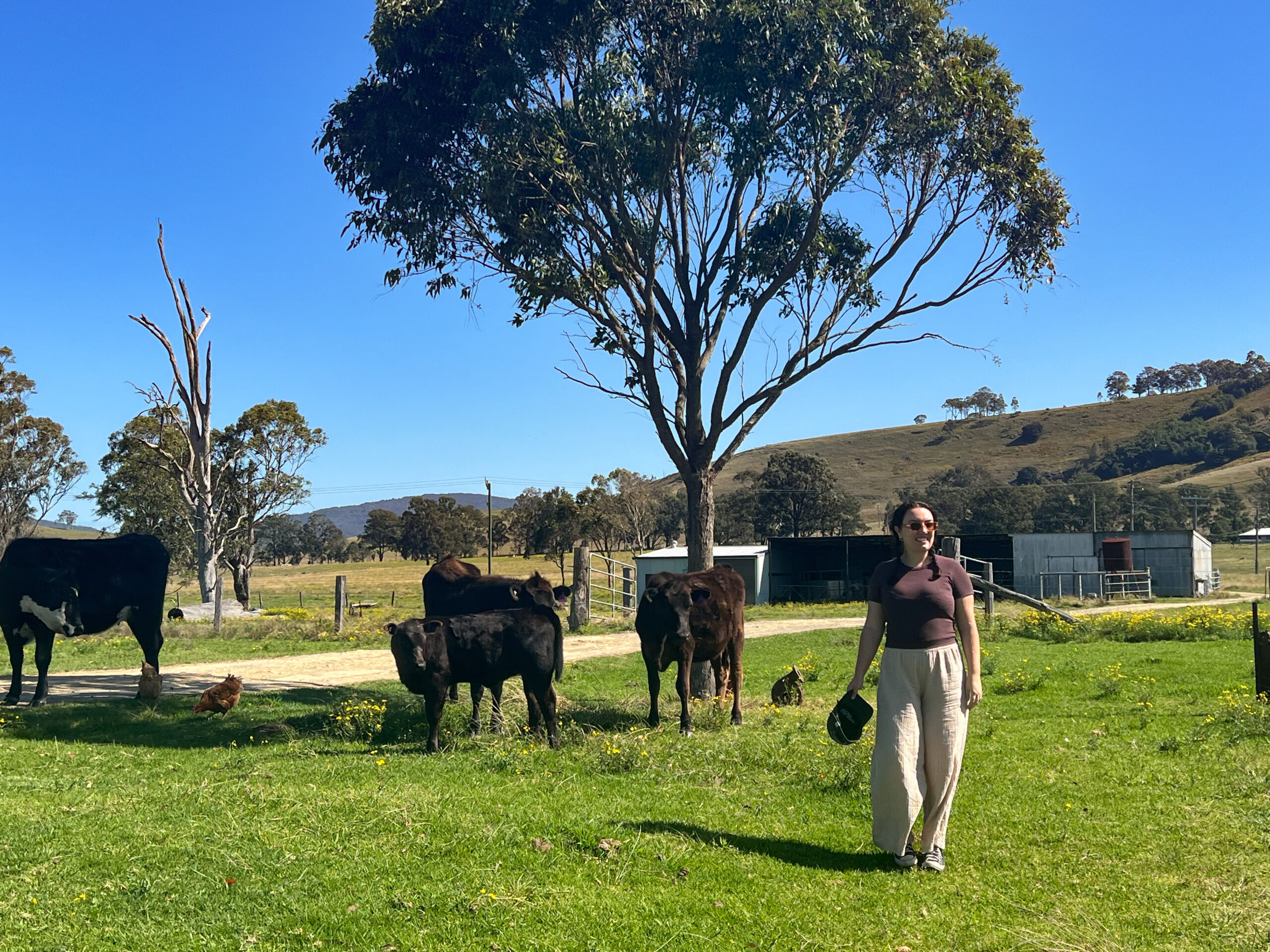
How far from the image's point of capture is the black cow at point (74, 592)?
12.7 m

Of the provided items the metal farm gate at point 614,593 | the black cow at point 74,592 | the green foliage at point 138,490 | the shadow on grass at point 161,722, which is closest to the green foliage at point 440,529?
the green foliage at point 138,490

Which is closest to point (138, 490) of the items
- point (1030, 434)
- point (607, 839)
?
point (607, 839)

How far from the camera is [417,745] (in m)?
10.3

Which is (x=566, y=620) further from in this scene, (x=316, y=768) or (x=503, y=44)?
(x=316, y=768)

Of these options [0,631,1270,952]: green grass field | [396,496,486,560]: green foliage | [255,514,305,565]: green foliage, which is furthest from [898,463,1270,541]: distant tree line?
[0,631,1270,952]: green grass field

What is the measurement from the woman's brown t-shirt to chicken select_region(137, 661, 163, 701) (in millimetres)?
10914

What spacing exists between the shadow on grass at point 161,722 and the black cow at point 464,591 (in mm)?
1927

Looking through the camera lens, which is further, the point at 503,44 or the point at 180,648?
the point at 180,648

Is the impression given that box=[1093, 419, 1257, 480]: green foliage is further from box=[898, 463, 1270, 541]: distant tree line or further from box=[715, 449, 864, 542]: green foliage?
box=[715, 449, 864, 542]: green foliage

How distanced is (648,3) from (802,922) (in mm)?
14128

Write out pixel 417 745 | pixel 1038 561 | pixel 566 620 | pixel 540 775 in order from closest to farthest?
pixel 540 775 < pixel 417 745 < pixel 566 620 < pixel 1038 561

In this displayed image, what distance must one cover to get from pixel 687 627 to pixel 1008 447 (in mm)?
151746

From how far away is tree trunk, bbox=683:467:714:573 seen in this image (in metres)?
15.6

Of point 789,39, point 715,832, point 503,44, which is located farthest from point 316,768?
point 789,39
